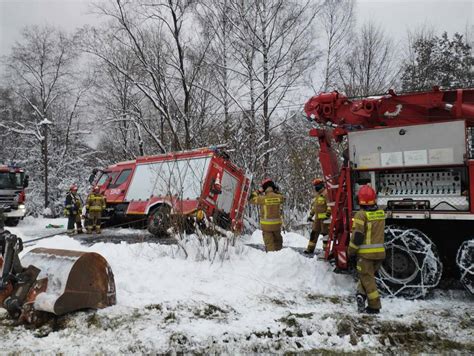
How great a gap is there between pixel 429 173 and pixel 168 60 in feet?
47.3

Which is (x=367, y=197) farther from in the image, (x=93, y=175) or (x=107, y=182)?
(x=93, y=175)

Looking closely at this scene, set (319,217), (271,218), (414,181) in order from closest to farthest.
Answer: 1. (414,181)
2. (271,218)
3. (319,217)

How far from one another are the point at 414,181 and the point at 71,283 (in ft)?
15.7

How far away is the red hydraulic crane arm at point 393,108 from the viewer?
5441mm

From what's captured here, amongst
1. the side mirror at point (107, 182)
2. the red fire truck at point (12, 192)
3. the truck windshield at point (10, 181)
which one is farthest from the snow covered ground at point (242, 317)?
the truck windshield at point (10, 181)

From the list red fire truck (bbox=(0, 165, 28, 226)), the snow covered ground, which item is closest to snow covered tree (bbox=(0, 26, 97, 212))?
red fire truck (bbox=(0, 165, 28, 226))

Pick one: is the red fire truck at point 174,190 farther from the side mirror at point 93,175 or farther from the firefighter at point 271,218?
the firefighter at point 271,218

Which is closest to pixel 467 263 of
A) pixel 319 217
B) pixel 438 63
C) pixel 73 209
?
pixel 319 217

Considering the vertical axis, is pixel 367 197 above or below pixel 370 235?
above

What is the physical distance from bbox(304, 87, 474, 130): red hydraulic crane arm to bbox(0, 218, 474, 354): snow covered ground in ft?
7.83

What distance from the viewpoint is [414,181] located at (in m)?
5.81

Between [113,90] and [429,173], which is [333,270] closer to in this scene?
[429,173]

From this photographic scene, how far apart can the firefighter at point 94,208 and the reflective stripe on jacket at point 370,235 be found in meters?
9.85

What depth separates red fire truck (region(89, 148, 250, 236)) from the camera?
1062 cm
